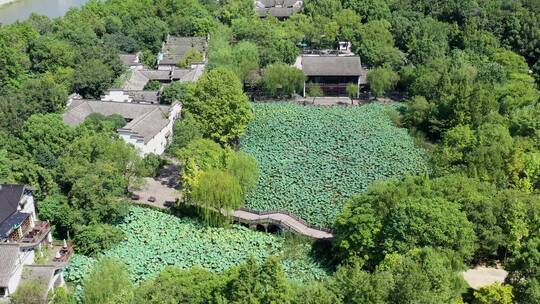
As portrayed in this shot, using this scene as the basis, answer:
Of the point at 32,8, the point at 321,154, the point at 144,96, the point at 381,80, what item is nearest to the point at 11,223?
the point at 321,154

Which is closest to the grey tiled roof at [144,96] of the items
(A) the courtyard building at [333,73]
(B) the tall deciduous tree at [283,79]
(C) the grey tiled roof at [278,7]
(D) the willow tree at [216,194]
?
(B) the tall deciduous tree at [283,79]

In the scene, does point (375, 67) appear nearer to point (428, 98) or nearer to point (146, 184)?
point (428, 98)

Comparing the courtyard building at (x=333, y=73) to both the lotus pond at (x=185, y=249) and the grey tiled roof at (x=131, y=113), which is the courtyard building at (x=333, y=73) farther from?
the lotus pond at (x=185, y=249)

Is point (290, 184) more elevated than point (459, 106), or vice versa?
point (459, 106)

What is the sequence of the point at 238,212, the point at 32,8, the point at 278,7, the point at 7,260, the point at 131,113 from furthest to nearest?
1. the point at 32,8
2. the point at 278,7
3. the point at 131,113
4. the point at 238,212
5. the point at 7,260

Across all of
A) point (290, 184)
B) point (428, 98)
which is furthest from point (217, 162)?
point (428, 98)

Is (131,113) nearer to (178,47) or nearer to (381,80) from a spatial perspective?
(178,47)

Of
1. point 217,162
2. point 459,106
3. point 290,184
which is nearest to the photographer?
point 217,162
